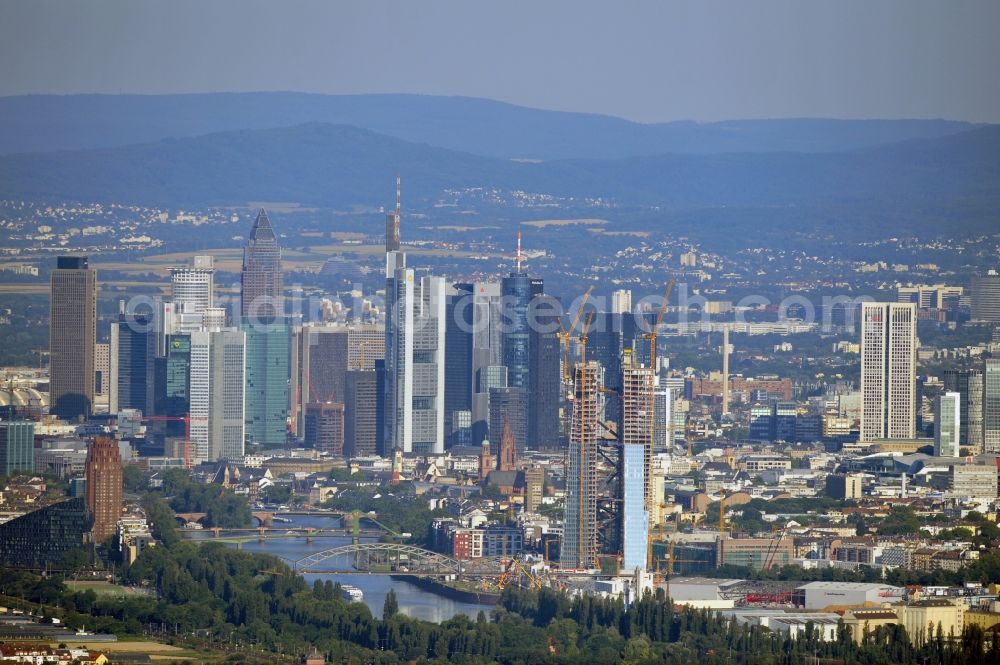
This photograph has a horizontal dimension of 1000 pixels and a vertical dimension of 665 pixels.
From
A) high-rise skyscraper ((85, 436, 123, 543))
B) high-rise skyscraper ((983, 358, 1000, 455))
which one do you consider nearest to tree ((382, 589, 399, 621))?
high-rise skyscraper ((85, 436, 123, 543))

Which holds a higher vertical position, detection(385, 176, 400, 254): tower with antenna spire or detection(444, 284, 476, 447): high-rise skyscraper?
detection(385, 176, 400, 254): tower with antenna spire

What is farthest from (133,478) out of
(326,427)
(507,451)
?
(326,427)

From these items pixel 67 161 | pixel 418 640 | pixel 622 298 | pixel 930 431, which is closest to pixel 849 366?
pixel 622 298

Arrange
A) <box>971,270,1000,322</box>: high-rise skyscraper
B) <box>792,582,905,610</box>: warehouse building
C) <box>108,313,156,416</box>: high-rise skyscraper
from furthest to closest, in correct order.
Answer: <box>971,270,1000,322</box>: high-rise skyscraper, <box>108,313,156,416</box>: high-rise skyscraper, <box>792,582,905,610</box>: warehouse building

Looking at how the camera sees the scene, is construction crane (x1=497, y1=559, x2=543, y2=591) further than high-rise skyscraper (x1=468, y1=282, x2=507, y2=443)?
No

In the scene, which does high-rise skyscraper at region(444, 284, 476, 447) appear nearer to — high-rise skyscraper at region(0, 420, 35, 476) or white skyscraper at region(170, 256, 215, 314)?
white skyscraper at region(170, 256, 215, 314)
